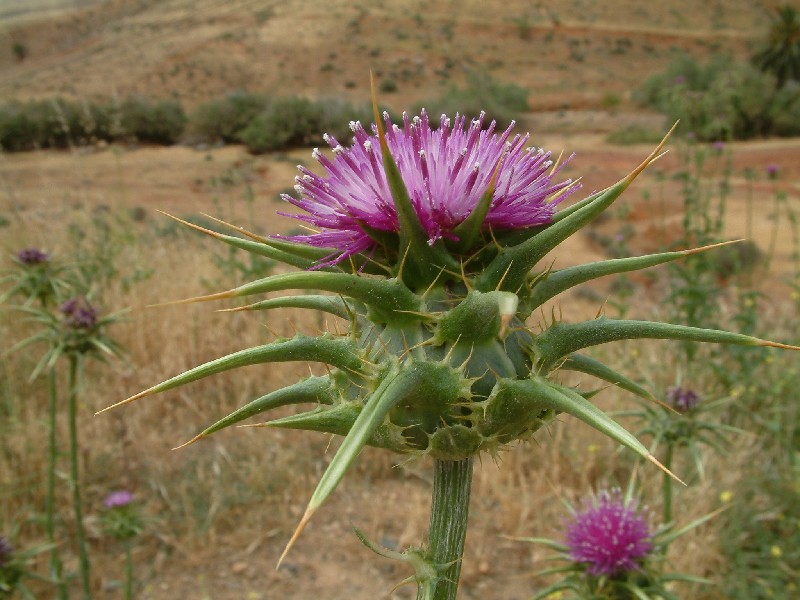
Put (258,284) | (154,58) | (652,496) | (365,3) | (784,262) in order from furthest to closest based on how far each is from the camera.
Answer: (365,3)
(154,58)
(784,262)
(652,496)
(258,284)

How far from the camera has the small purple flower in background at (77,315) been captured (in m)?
3.42

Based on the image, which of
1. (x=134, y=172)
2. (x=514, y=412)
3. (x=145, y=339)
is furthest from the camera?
(x=134, y=172)

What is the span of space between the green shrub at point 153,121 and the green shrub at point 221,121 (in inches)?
22.3

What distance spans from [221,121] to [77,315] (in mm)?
21501

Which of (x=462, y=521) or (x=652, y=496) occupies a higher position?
(x=652, y=496)

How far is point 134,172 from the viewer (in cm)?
1930

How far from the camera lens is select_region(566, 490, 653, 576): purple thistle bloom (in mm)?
2391

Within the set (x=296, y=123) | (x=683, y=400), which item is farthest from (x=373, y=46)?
(x=683, y=400)

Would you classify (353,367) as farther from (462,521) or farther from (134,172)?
(134,172)

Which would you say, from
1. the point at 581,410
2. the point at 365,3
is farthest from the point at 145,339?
the point at 365,3

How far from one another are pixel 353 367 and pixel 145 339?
5.11m

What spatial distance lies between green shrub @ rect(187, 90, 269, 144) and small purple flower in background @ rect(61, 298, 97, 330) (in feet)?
68.2

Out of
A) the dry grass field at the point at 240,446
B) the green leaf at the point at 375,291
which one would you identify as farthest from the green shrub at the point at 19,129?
the green leaf at the point at 375,291

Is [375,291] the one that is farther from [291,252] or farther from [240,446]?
[240,446]
